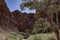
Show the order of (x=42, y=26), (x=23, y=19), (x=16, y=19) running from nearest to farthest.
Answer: (x=42, y=26)
(x=16, y=19)
(x=23, y=19)

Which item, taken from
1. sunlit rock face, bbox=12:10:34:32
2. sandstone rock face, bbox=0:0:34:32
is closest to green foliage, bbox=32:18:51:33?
sandstone rock face, bbox=0:0:34:32

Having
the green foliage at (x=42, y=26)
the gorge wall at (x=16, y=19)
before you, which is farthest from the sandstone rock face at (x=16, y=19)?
the green foliage at (x=42, y=26)

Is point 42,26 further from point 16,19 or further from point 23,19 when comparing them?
point 23,19

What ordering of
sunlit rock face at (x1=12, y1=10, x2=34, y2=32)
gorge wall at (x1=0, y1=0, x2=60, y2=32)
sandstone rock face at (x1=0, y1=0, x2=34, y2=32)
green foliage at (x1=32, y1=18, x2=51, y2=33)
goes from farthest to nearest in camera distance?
sunlit rock face at (x1=12, y1=10, x2=34, y2=32)
gorge wall at (x1=0, y1=0, x2=60, y2=32)
sandstone rock face at (x1=0, y1=0, x2=34, y2=32)
green foliage at (x1=32, y1=18, x2=51, y2=33)

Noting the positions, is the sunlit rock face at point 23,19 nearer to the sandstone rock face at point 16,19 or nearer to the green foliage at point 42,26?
the sandstone rock face at point 16,19

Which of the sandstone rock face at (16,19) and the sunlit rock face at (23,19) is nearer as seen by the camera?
the sandstone rock face at (16,19)

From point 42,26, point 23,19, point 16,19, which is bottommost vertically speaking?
point 23,19

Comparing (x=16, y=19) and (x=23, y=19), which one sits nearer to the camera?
(x=16, y=19)

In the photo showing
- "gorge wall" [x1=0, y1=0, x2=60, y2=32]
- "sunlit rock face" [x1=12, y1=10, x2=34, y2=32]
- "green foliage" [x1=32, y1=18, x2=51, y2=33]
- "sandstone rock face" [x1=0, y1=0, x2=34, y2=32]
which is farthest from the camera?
"sunlit rock face" [x1=12, y1=10, x2=34, y2=32]

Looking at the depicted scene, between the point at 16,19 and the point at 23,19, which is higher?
the point at 16,19

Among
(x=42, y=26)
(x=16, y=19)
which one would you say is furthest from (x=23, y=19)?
(x=42, y=26)

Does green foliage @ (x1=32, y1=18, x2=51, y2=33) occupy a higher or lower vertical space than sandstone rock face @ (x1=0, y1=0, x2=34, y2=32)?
higher

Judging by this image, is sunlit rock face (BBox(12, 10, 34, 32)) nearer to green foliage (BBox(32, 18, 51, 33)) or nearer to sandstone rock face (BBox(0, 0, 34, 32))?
sandstone rock face (BBox(0, 0, 34, 32))

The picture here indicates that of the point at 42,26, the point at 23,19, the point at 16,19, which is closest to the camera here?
the point at 42,26
